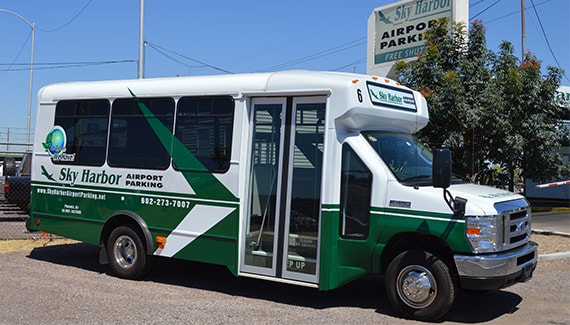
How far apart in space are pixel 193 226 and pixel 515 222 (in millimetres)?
4025

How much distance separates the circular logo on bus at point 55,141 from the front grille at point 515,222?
6547mm

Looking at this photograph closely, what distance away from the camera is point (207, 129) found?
7918mm

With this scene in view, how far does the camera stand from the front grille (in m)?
6.36

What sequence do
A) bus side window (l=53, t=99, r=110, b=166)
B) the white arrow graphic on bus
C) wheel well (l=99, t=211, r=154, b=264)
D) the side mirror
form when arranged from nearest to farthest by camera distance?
the side mirror, the white arrow graphic on bus, wheel well (l=99, t=211, r=154, b=264), bus side window (l=53, t=99, r=110, b=166)

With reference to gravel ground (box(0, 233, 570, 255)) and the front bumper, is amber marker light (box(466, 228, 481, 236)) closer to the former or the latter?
the front bumper

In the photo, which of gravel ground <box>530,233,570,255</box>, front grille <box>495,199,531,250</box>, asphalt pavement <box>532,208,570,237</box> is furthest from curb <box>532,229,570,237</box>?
front grille <box>495,199,531,250</box>

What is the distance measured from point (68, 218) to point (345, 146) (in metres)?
4.79

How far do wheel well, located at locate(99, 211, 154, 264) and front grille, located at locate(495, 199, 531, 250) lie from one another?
4671mm

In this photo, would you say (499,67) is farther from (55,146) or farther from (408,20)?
(55,146)

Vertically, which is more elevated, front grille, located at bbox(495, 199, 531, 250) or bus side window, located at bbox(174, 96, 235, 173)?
bus side window, located at bbox(174, 96, 235, 173)

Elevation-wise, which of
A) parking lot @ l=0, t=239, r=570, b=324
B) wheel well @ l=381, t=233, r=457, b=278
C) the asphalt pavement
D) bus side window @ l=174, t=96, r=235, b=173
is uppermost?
bus side window @ l=174, t=96, r=235, b=173

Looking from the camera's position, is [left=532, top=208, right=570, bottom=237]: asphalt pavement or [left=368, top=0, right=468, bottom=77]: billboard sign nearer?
[left=532, top=208, right=570, bottom=237]: asphalt pavement

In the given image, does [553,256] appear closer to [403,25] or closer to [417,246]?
[417,246]

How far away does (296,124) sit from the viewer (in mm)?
7254
